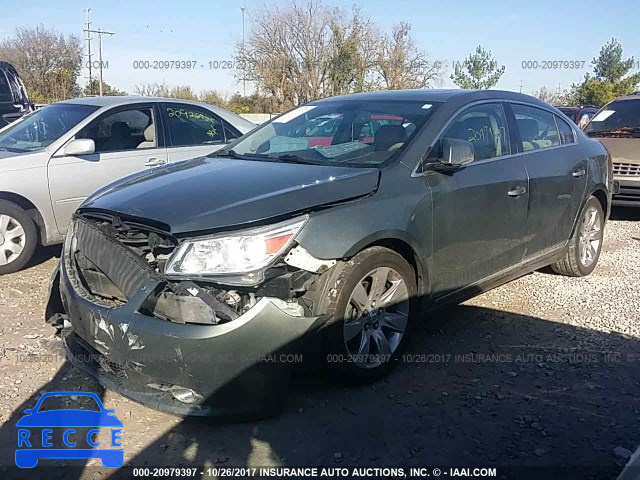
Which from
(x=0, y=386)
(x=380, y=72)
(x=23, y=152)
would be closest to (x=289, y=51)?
(x=380, y=72)

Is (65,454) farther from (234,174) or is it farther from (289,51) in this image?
(289,51)

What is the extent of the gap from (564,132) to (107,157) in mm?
4340

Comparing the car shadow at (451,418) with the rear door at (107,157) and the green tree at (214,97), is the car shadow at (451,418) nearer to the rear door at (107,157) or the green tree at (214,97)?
the rear door at (107,157)

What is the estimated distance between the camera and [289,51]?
119 feet

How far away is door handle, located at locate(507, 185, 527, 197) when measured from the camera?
170 inches

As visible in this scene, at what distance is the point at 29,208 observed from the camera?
5.64 metres

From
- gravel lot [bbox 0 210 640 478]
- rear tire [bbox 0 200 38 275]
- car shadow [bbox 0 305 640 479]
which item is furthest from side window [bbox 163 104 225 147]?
car shadow [bbox 0 305 640 479]

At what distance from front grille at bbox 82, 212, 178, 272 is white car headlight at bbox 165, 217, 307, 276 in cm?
8

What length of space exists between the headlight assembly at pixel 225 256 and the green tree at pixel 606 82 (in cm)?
3387

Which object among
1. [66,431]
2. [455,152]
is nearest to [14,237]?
[66,431]

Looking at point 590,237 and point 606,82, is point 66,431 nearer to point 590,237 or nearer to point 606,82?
point 590,237

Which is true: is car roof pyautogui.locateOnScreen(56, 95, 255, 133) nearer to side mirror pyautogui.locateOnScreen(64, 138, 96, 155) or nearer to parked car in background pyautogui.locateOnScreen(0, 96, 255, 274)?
parked car in background pyautogui.locateOnScreen(0, 96, 255, 274)

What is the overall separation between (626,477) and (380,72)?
35.4 metres

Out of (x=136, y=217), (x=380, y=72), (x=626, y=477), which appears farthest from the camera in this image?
(x=380, y=72)
